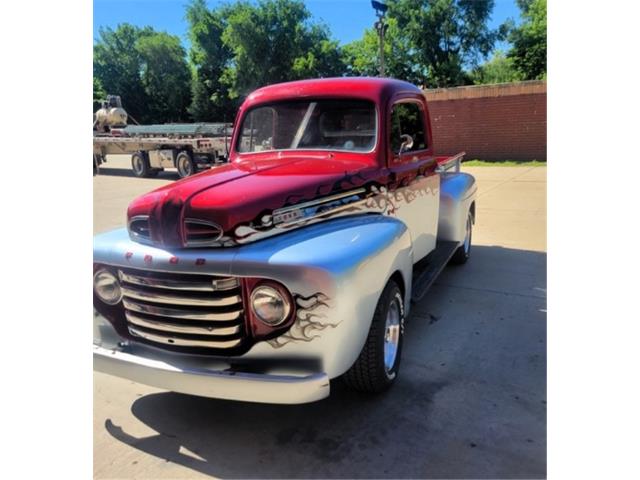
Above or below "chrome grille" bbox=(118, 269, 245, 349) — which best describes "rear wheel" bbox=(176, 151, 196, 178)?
above

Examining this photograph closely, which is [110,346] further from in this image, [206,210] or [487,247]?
[487,247]

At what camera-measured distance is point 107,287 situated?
2775mm

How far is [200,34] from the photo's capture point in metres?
20.0

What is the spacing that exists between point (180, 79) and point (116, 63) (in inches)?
168

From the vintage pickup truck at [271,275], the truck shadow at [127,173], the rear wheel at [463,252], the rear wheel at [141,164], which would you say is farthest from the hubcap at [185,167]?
the vintage pickup truck at [271,275]

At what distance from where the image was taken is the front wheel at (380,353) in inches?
107

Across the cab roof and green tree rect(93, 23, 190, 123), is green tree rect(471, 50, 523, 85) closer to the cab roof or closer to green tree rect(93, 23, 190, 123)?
green tree rect(93, 23, 190, 123)

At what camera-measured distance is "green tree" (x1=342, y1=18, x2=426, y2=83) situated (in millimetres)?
25484

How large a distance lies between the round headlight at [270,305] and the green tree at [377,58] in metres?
25.0

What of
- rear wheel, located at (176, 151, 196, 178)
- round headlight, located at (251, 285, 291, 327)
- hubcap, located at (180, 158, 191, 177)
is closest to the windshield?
round headlight, located at (251, 285, 291, 327)

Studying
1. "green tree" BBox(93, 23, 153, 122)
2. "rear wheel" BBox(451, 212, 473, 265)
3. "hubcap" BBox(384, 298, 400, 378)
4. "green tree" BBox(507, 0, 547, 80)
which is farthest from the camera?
"green tree" BBox(507, 0, 547, 80)

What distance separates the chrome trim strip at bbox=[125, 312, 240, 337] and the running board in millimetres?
1593

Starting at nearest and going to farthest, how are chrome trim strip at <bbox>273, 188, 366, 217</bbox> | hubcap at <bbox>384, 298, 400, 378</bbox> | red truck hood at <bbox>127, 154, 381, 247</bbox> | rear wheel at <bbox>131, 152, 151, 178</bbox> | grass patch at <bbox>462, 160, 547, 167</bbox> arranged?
1. red truck hood at <bbox>127, 154, 381, 247</bbox>
2. chrome trim strip at <bbox>273, 188, 366, 217</bbox>
3. hubcap at <bbox>384, 298, 400, 378</bbox>
4. grass patch at <bbox>462, 160, 547, 167</bbox>
5. rear wheel at <bbox>131, 152, 151, 178</bbox>
